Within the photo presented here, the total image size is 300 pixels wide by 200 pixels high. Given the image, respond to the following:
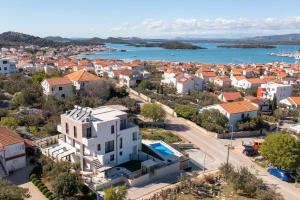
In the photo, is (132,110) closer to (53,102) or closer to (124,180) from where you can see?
(53,102)

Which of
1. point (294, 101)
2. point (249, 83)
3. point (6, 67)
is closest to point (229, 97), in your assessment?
point (294, 101)

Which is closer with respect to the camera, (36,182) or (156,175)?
(36,182)

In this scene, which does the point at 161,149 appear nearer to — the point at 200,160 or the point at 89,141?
the point at 200,160

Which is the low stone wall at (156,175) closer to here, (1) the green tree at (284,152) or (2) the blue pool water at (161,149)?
(2) the blue pool water at (161,149)

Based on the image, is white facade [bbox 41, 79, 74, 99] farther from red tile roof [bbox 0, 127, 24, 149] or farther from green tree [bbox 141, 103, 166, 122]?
red tile roof [bbox 0, 127, 24, 149]

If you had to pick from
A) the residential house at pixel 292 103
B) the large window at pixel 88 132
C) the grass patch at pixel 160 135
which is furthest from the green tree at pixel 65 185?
the residential house at pixel 292 103

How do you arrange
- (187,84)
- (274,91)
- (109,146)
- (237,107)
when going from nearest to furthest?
1. (109,146)
2. (237,107)
3. (274,91)
4. (187,84)

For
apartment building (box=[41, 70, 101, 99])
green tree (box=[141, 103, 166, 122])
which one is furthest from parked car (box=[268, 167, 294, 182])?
apartment building (box=[41, 70, 101, 99])
